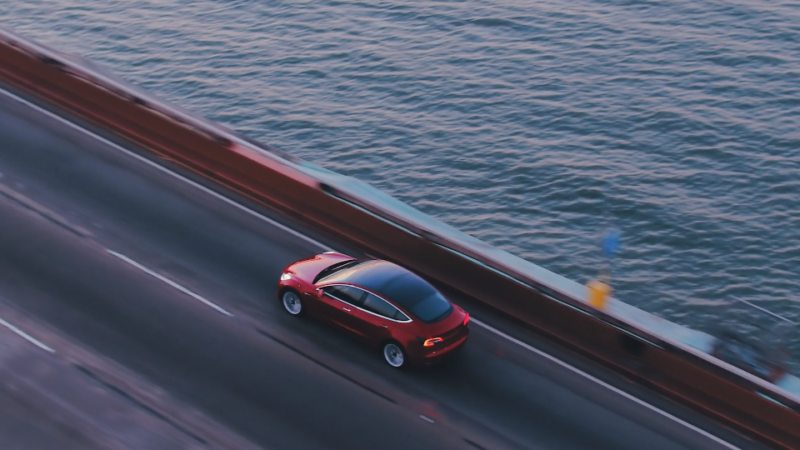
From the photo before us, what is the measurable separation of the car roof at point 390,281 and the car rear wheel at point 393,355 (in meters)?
0.77

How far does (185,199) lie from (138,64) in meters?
20.6

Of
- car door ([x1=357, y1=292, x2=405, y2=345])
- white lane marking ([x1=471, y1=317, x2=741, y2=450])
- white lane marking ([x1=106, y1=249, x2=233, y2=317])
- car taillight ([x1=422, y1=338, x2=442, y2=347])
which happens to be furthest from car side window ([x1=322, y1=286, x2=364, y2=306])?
white lane marking ([x1=471, y1=317, x2=741, y2=450])

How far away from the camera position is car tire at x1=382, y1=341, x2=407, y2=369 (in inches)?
660

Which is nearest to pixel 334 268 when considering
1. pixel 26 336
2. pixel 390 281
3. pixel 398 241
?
pixel 390 281

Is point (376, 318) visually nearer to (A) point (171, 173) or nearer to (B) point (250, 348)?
(B) point (250, 348)

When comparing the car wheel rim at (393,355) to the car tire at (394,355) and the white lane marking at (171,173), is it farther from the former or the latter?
the white lane marking at (171,173)

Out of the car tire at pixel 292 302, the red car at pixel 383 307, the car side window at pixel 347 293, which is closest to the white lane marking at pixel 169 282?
the car tire at pixel 292 302

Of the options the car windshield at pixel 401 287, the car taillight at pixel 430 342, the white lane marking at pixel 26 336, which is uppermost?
the car windshield at pixel 401 287

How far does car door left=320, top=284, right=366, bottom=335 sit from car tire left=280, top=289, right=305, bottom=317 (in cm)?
66

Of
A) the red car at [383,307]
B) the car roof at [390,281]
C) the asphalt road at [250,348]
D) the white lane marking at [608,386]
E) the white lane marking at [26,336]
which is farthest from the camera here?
the car roof at [390,281]

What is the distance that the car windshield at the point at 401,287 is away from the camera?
663 inches

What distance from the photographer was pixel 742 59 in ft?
126

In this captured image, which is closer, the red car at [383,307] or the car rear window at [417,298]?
the red car at [383,307]

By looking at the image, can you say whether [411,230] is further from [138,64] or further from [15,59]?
[138,64]
